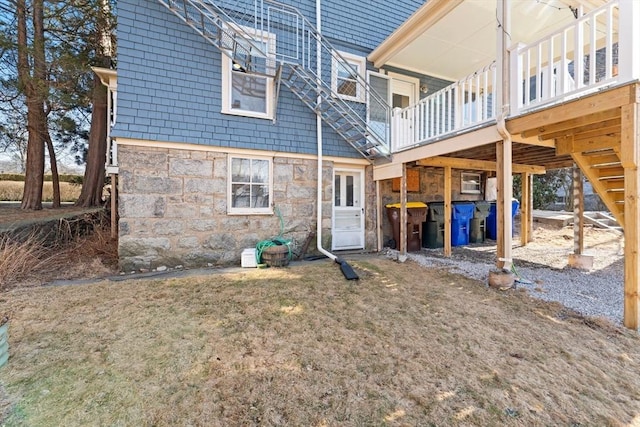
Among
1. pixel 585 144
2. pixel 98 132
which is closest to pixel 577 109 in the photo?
pixel 585 144

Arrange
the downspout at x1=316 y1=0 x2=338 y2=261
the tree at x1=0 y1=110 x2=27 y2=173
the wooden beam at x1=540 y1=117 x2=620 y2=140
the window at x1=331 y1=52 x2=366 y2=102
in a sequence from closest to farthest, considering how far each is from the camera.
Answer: the wooden beam at x1=540 y1=117 x2=620 y2=140
the downspout at x1=316 y1=0 x2=338 y2=261
the window at x1=331 y1=52 x2=366 y2=102
the tree at x1=0 y1=110 x2=27 y2=173

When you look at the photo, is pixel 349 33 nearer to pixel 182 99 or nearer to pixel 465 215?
pixel 182 99

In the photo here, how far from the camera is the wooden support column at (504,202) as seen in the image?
171 inches

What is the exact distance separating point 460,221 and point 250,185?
5.47 meters

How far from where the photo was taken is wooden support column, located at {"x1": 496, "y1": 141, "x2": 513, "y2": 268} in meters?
4.34

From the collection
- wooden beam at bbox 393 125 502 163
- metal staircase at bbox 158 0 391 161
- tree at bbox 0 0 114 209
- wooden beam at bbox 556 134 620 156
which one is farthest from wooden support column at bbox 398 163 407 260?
tree at bbox 0 0 114 209

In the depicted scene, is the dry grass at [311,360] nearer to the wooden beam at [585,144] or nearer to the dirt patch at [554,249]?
the wooden beam at [585,144]

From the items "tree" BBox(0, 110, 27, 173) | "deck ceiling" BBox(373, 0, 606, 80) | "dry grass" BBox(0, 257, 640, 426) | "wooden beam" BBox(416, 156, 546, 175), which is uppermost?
"deck ceiling" BBox(373, 0, 606, 80)

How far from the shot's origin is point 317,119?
669 centimetres

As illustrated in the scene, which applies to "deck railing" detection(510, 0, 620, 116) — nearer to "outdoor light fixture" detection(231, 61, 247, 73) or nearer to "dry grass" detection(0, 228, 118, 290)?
"outdoor light fixture" detection(231, 61, 247, 73)

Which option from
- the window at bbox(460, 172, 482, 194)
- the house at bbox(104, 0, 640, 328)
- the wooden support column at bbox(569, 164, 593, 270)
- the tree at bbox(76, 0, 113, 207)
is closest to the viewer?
the house at bbox(104, 0, 640, 328)

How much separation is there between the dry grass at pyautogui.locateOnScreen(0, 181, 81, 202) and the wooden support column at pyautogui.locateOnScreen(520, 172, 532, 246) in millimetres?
18651

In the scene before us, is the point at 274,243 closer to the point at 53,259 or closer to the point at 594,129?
the point at 53,259

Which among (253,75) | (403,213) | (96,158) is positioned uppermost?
(253,75)
